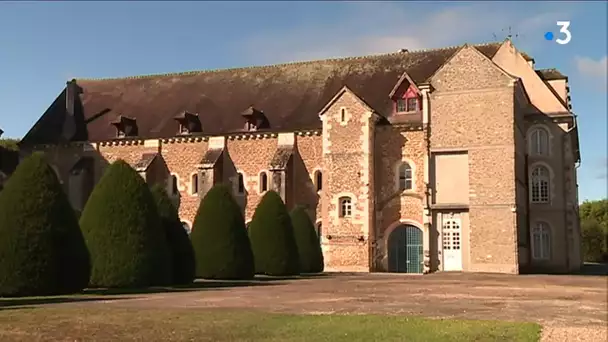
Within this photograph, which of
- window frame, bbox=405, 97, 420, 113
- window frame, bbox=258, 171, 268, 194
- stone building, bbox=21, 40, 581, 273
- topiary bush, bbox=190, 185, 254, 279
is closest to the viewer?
topiary bush, bbox=190, 185, 254, 279

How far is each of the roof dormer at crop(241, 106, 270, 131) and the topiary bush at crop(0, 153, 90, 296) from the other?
2010cm

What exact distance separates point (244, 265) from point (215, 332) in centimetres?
1498

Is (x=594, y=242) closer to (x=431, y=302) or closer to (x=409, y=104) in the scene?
(x=409, y=104)

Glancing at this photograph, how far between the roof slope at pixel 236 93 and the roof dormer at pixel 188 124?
1.18 feet

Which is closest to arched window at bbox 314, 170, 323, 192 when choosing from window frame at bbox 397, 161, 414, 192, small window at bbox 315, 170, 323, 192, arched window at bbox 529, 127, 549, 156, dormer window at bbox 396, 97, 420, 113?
small window at bbox 315, 170, 323, 192

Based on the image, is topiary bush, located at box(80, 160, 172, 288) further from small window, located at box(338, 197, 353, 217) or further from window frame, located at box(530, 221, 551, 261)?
window frame, located at box(530, 221, 551, 261)

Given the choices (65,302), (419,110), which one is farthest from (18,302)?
(419,110)

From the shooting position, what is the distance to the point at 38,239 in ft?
56.2

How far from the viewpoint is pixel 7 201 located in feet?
57.3

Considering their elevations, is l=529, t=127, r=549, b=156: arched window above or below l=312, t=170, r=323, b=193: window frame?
above

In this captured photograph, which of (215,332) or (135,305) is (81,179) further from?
(215,332)

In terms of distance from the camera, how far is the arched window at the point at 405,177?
34.9 m

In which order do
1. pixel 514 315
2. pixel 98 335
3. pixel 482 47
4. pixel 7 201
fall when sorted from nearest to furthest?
pixel 98 335 < pixel 514 315 < pixel 7 201 < pixel 482 47

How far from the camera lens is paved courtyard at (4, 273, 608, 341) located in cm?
1228
